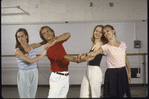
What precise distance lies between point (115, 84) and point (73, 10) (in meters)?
0.86

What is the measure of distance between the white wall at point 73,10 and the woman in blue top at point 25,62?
8.9 inches

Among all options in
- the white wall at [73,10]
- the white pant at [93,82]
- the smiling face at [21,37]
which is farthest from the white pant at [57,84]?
the white wall at [73,10]

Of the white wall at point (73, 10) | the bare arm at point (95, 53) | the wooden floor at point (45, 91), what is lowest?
the wooden floor at point (45, 91)

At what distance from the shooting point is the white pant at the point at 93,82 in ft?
4.08

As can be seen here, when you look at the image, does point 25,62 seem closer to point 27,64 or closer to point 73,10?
point 27,64

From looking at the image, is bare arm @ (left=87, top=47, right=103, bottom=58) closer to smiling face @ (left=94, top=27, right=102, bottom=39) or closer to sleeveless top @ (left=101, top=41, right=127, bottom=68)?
sleeveless top @ (left=101, top=41, right=127, bottom=68)

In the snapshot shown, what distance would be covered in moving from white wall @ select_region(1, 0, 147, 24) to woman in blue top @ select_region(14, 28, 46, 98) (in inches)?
8.9

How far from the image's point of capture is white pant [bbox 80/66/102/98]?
4.08ft

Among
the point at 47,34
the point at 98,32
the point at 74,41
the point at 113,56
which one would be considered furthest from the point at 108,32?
the point at 47,34

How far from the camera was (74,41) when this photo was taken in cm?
150

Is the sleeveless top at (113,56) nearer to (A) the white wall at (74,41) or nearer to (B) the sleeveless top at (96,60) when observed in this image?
(B) the sleeveless top at (96,60)

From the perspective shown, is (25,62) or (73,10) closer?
(25,62)

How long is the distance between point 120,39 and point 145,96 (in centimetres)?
Result: 69

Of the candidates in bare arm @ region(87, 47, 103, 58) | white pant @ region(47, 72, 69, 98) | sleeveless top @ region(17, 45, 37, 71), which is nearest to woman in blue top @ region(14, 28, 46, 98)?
sleeveless top @ region(17, 45, 37, 71)
